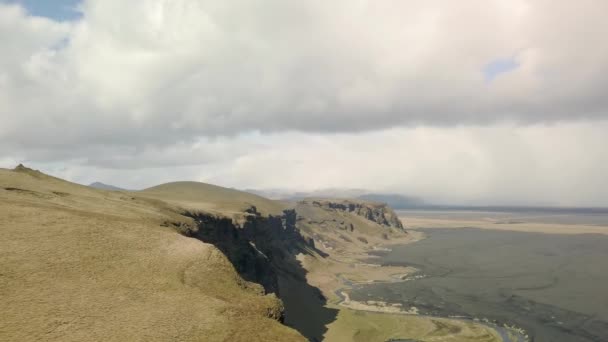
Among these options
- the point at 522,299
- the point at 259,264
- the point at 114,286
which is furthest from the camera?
the point at 522,299

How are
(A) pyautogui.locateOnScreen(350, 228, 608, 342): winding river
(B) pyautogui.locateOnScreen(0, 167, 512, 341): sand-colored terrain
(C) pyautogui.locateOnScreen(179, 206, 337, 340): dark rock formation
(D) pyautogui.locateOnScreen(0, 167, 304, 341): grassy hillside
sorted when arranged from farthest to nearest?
(A) pyautogui.locateOnScreen(350, 228, 608, 342): winding river, (C) pyautogui.locateOnScreen(179, 206, 337, 340): dark rock formation, (B) pyautogui.locateOnScreen(0, 167, 512, 341): sand-colored terrain, (D) pyautogui.locateOnScreen(0, 167, 304, 341): grassy hillside

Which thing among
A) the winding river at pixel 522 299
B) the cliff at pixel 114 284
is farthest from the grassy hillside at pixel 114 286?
the winding river at pixel 522 299

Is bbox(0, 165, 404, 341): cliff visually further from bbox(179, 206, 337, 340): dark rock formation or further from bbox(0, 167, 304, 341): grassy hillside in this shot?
bbox(179, 206, 337, 340): dark rock formation

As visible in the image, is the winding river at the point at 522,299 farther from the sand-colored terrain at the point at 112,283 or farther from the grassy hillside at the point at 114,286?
the grassy hillside at the point at 114,286

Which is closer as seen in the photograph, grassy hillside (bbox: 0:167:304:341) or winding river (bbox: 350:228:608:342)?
grassy hillside (bbox: 0:167:304:341)

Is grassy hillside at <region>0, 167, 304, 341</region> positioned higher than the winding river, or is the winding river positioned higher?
grassy hillside at <region>0, 167, 304, 341</region>

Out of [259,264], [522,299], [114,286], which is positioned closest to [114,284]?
[114,286]

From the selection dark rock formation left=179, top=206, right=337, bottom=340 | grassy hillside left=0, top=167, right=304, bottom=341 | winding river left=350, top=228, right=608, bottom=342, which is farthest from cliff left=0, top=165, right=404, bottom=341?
winding river left=350, top=228, right=608, bottom=342

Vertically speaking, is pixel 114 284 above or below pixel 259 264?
above

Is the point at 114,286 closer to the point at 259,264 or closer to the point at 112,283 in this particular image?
the point at 112,283
